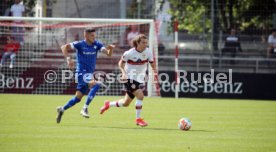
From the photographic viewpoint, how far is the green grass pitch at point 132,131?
9.07 m

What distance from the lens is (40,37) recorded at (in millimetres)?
24000

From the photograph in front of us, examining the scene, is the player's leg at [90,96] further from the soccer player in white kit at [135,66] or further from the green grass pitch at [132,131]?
the soccer player in white kit at [135,66]

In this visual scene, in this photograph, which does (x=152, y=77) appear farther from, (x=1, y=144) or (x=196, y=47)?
(x=1, y=144)

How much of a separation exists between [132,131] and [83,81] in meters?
2.74

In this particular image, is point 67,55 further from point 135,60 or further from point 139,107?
point 139,107

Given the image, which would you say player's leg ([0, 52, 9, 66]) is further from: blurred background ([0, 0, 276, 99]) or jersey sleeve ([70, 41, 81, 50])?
jersey sleeve ([70, 41, 81, 50])

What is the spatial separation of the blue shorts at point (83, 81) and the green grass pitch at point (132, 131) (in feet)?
2.29

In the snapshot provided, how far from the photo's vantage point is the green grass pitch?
357 inches

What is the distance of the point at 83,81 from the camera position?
13625 mm

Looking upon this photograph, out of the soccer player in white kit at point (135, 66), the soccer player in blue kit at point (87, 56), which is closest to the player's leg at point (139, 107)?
the soccer player in white kit at point (135, 66)

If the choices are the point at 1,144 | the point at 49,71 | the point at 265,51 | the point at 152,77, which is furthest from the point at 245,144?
the point at 265,51

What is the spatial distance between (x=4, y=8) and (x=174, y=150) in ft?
59.7

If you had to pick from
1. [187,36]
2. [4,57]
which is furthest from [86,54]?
[187,36]

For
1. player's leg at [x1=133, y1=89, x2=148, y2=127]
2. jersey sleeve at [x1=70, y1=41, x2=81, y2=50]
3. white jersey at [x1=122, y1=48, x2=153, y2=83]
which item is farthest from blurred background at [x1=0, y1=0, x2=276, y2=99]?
player's leg at [x1=133, y1=89, x2=148, y2=127]
